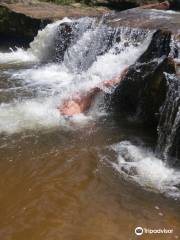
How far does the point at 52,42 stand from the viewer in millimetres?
11320

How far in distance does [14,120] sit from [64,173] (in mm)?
1943

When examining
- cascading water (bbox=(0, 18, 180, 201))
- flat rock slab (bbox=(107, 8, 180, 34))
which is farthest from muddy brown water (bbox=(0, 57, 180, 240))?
flat rock slab (bbox=(107, 8, 180, 34))

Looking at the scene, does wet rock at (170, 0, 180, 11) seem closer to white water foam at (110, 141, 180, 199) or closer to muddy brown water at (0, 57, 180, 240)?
muddy brown water at (0, 57, 180, 240)

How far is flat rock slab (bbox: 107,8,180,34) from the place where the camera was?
8.99 metres

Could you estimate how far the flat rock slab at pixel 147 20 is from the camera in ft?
29.5

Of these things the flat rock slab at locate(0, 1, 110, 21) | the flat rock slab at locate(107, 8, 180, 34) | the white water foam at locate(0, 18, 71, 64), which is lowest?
the white water foam at locate(0, 18, 71, 64)

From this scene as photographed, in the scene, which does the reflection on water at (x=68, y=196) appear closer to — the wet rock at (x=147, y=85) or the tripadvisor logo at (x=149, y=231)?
the tripadvisor logo at (x=149, y=231)

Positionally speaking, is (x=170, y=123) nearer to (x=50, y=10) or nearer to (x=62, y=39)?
(x=62, y=39)

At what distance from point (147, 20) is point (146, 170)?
5.20 m

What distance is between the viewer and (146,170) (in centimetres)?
564

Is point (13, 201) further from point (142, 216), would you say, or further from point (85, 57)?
point (85, 57)

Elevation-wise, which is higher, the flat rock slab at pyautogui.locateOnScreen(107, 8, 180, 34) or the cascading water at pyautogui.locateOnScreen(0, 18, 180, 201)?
the flat rock slab at pyautogui.locateOnScreen(107, 8, 180, 34)

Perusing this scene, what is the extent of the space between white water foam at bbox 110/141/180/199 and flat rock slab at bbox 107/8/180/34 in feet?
10.3

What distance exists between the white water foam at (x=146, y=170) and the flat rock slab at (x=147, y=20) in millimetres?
3140
